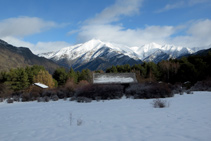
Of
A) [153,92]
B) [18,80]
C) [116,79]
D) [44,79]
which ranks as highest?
[44,79]

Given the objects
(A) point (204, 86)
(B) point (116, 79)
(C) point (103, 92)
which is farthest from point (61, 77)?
(A) point (204, 86)

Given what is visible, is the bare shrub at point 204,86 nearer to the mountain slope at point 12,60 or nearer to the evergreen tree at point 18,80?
the evergreen tree at point 18,80

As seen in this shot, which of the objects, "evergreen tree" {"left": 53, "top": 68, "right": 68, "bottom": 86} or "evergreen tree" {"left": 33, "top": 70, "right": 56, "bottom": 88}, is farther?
"evergreen tree" {"left": 53, "top": 68, "right": 68, "bottom": 86}

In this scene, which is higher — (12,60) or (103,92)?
(12,60)

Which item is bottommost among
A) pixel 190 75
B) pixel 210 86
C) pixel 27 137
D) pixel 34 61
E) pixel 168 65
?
pixel 27 137

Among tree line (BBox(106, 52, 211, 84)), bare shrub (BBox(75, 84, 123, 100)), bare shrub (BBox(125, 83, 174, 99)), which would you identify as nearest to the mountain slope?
tree line (BBox(106, 52, 211, 84))

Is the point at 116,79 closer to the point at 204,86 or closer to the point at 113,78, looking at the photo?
the point at 113,78

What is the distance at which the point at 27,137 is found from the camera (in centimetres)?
486

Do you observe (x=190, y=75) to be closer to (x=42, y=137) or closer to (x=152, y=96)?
(x=152, y=96)

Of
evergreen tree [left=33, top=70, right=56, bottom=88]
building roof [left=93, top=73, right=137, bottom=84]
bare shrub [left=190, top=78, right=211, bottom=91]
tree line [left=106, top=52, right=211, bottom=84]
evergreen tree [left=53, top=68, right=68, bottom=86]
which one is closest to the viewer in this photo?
bare shrub [left=190, top=78, right=211, bottom=91]

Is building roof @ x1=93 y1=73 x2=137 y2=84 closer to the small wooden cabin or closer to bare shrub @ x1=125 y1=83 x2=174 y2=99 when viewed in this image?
the small wooden cabin

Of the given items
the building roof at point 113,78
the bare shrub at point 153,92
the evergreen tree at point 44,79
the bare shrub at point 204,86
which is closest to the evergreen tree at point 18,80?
the evergreen tree at point 44,79

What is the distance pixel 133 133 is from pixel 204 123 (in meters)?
2.41

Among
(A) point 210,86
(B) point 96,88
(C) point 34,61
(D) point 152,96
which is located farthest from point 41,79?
(C) point 34,61
